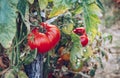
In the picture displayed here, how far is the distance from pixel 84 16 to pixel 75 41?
41 centimetres

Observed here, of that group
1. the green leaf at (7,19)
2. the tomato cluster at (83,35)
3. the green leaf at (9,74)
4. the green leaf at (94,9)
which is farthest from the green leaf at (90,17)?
the tomato cluster at (83,35)

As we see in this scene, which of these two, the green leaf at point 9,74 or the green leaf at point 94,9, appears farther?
the green leaf at point 9,74

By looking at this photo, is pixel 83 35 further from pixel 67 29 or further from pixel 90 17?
pixel 90 17

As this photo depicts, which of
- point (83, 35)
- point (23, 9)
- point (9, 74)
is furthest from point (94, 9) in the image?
point (83, 35)

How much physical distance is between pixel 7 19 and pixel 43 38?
27cm

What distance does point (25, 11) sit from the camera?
1244 millimetres

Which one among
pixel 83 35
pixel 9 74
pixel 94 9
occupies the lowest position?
pixel 9 74

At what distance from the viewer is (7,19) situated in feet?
3.61

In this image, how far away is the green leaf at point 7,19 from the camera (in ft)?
3.59

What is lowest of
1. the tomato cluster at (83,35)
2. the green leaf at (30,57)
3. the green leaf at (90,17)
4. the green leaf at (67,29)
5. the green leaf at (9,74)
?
the green leaf at (9,74)

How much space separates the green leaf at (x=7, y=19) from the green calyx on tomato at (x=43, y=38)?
21cm

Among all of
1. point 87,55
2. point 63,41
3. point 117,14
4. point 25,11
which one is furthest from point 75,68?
point 117,14

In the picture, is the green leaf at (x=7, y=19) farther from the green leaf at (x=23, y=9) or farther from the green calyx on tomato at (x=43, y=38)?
the green calyx on tomato at (x=43, y=38)

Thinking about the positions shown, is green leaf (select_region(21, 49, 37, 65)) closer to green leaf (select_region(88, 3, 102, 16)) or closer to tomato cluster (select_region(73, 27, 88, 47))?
green leaf (select_region(88, 3, 102, 16))
